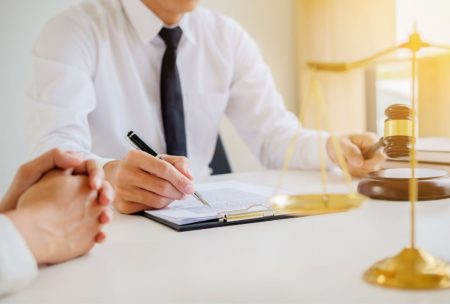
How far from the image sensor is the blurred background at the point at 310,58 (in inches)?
85.3

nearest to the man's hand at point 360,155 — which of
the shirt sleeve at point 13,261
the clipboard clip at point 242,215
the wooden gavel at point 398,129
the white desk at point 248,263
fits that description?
the wooden gavel at point 398,129

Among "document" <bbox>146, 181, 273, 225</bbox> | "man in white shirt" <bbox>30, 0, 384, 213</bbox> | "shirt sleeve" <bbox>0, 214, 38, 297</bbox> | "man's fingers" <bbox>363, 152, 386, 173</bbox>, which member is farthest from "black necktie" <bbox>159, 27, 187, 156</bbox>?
"shirt sleeve" <bbox>0, 214, 38, 297</bbox>

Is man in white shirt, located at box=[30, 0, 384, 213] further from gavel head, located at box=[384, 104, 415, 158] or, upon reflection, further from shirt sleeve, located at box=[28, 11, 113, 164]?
gavel head, located at box=[384, 104, 415, 158]

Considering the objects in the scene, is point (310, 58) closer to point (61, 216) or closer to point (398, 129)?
point (398, 129)

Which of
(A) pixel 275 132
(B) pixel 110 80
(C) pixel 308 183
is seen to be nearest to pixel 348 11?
(A) pixel 275 132

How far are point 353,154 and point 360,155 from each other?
0.02 metres

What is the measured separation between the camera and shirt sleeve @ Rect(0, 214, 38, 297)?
0.57m

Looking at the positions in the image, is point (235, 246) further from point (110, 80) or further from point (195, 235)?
point (110, 80)

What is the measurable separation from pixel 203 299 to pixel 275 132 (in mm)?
1381

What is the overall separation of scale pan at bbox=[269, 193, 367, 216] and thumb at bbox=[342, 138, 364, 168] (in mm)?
785

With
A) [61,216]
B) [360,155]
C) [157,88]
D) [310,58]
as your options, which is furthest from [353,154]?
[310,58]

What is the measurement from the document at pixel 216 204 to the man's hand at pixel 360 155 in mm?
307

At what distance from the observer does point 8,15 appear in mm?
2137

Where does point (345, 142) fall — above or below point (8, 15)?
below
